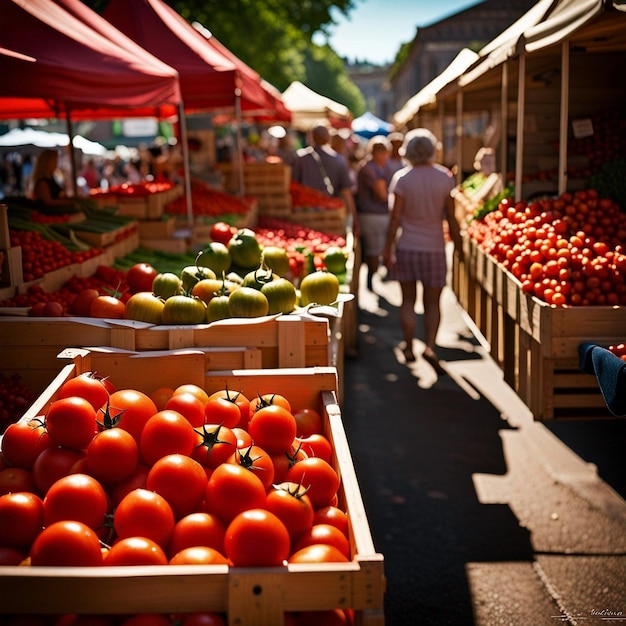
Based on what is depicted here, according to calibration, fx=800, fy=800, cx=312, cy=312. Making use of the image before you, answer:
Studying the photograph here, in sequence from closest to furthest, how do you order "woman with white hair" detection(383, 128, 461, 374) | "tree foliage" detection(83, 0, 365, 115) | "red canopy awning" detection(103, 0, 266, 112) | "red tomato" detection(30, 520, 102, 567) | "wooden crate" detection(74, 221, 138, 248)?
"red tomato" detection(30, 520, 102, 567), "wooden crate" detection(74, 221, 138, 248), "woman with white hair" detection(383, 128, 461, 374), "red canopy awning" detection(103, 0, 266, 112), "tree foliage" detection(83, 0, 365, 115)

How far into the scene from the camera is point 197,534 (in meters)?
2.46

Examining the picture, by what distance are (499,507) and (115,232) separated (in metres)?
4.31

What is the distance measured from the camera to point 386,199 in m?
11.4

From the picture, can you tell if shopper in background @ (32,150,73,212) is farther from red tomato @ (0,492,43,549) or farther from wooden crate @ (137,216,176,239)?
red tomato @ (0,492,43,549)

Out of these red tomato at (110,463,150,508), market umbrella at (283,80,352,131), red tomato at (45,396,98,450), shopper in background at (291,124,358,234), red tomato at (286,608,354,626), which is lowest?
red tomato at (286,608,354,626)

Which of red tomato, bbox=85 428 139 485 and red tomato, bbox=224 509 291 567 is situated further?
red tomato, bbox=85 428 139 485

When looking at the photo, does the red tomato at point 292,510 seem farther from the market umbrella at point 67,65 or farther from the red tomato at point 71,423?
the market umbrella at point 67,65

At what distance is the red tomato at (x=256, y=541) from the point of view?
2.24m

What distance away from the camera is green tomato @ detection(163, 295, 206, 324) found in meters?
4.17

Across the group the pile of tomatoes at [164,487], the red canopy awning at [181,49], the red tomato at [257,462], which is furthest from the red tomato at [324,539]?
the red canopy awning at [181,49]

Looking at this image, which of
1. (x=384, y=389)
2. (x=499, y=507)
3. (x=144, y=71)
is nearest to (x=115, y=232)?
(x=144, y=71)

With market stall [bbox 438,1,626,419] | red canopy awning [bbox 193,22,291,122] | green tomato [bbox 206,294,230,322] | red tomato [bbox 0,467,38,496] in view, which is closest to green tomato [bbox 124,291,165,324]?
green tomato [bbox 206,294,230,322]

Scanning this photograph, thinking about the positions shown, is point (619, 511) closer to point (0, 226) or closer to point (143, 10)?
point (0, 226)

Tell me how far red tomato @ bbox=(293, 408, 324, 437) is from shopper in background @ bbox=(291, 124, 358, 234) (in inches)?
304
